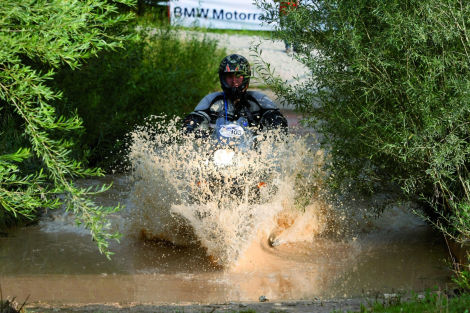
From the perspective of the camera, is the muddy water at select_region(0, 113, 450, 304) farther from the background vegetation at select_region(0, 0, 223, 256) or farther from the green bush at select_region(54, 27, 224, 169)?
the green bush at select_region(54, 27, 224, 169)

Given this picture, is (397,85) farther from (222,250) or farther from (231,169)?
(222,250)

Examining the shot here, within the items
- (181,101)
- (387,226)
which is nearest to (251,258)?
(387,226)

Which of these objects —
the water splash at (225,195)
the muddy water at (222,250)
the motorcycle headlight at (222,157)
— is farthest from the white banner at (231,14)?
the motorcycle headlight at (222,157)

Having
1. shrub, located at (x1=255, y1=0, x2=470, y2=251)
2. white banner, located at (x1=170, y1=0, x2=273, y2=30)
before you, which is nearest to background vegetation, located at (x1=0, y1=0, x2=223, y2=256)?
shrub, located at (x1=255, y1=0, x2=470, y2=251)

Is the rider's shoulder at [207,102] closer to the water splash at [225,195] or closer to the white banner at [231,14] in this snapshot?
the water splash at [225,195]

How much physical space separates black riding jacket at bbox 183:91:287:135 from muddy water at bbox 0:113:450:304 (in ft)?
1.32

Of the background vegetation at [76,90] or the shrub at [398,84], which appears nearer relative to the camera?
the background vegetation at [76,90]

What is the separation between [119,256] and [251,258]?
1499 millimetres

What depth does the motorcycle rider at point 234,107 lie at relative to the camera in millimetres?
7984

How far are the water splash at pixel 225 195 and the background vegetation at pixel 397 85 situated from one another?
1039 mm

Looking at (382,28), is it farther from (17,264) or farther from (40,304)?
(17,264)

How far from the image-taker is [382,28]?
627cm

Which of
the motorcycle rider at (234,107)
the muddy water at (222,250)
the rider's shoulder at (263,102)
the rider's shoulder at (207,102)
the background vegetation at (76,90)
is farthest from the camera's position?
the rider's shoulder at (263,102)

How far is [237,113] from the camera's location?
8.17m
